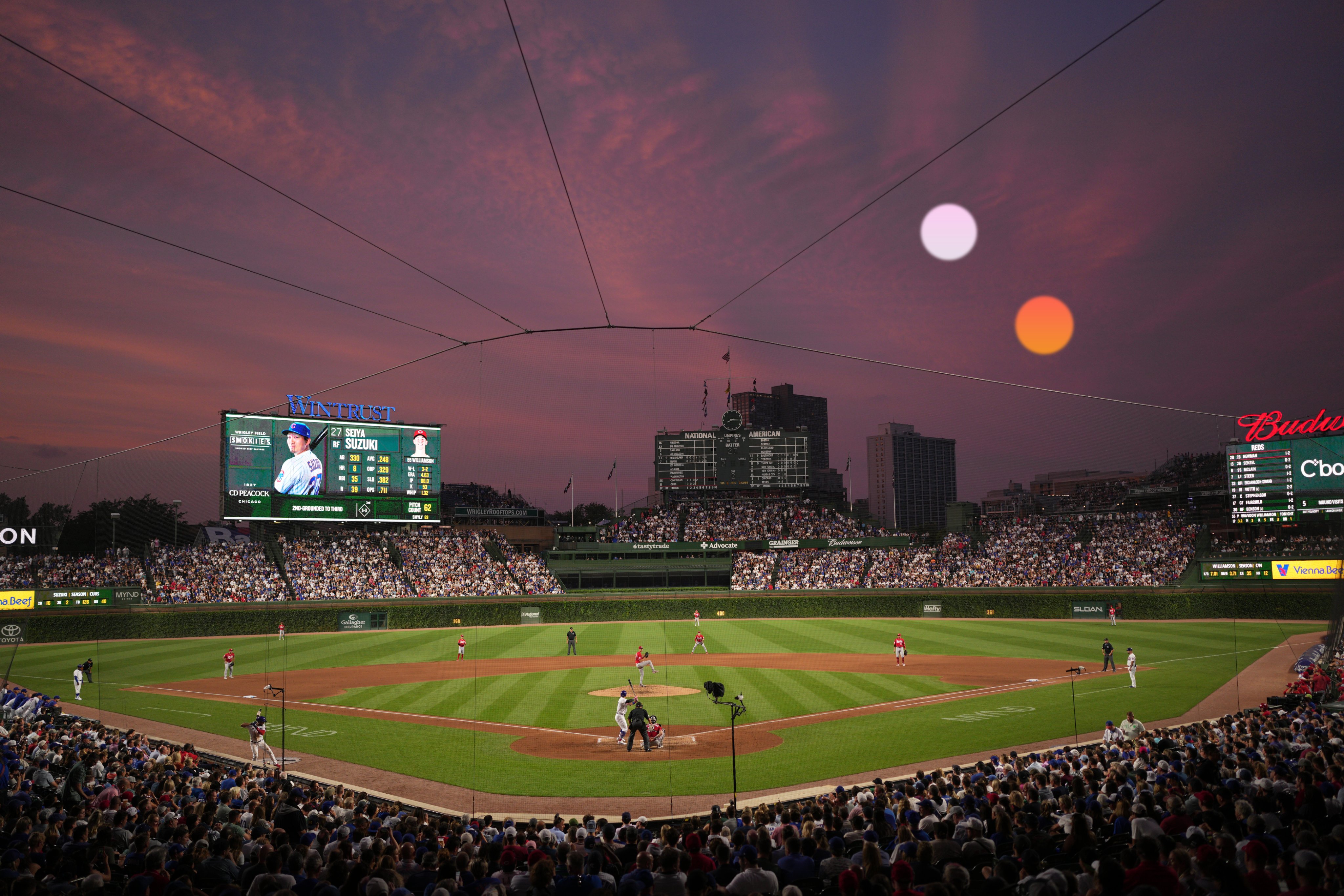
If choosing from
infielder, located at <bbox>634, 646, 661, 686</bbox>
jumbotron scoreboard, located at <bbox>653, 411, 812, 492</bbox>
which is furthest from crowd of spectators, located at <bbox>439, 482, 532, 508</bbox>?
infielder, located at <bbox>634, 646, 661, 686</bbox>

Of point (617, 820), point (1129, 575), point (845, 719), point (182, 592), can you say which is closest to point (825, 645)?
point (845, 719)

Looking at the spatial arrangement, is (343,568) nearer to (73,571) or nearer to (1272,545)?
(73,571)

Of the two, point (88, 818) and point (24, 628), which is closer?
point (88, 818)

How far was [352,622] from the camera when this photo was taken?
49.9 metres

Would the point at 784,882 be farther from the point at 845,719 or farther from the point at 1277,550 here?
the point at 1277,550

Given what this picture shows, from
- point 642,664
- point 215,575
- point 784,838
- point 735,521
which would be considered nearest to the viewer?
point 784,838

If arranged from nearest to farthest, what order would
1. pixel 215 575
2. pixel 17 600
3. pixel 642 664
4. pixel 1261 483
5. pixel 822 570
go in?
pixel 642 664, pixel 17 600, pixel 1261 483, pixel 215 575, pixel 822 570

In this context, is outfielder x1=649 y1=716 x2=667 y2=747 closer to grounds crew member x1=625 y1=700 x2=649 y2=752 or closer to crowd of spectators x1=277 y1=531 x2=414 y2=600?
grounds crew member x1=625 y1=700 x2=649 y2=752

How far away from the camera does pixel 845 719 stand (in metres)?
22.4

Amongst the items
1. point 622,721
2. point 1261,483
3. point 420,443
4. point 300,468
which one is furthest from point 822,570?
point 622,721

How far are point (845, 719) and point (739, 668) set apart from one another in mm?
10936

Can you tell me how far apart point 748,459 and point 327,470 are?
4734cm

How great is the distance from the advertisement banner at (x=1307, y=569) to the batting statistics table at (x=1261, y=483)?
18.9 feet

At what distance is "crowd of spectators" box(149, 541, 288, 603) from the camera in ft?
150
